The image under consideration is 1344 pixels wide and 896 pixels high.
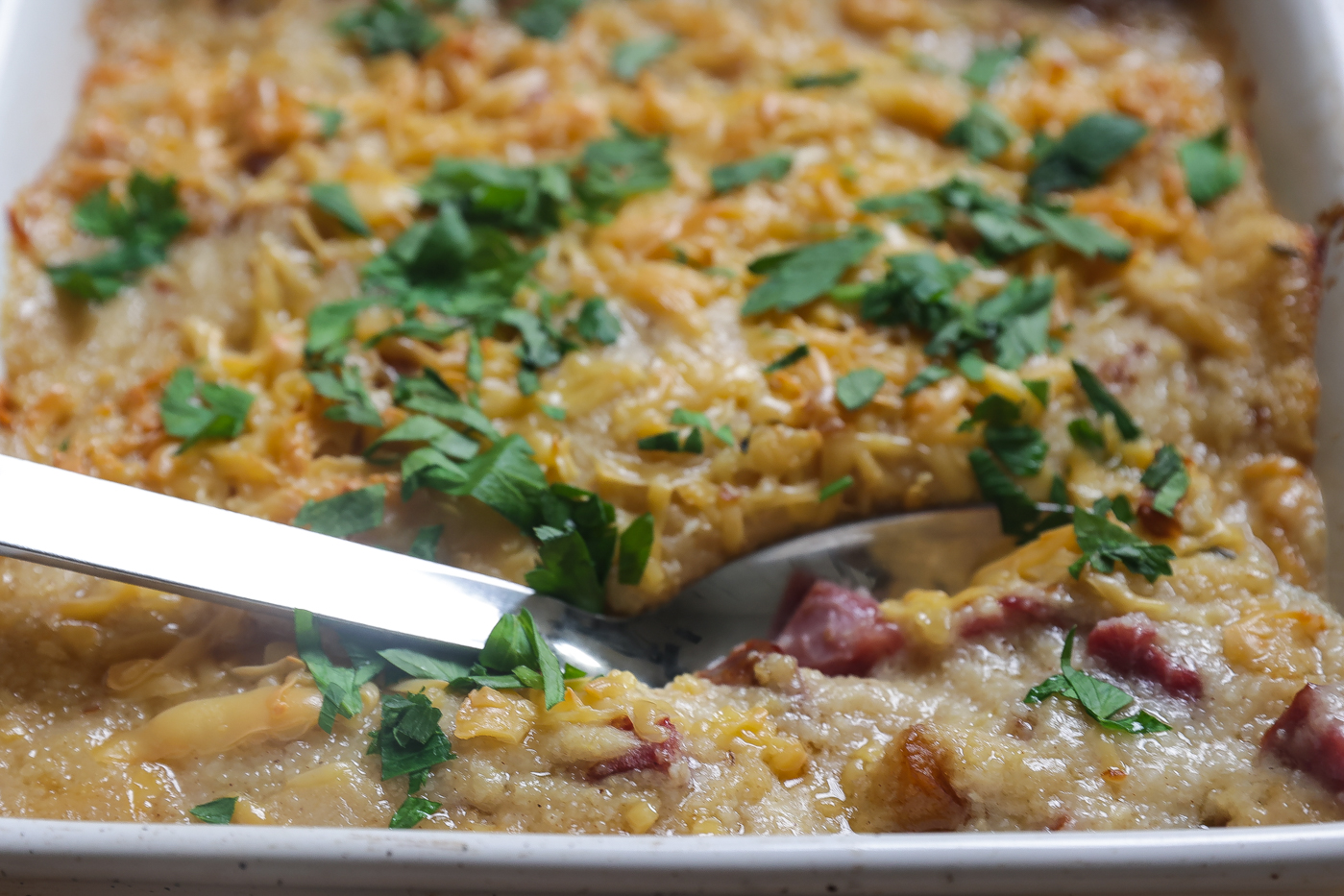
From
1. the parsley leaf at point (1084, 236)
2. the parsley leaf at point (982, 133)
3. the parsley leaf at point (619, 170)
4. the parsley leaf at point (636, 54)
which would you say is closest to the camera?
the parsley leaf at point (1084, 236)

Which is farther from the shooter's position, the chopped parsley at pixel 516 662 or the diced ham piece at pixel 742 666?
the diced ham piece at pixel 742 666

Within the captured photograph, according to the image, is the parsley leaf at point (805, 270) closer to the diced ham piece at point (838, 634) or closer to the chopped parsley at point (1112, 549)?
the diced ham piece at point (838, 634)

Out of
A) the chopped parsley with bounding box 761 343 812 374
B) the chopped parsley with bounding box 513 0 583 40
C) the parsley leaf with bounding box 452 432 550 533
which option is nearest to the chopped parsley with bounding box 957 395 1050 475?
the chopped parsley with bounding box 761 343 812 374

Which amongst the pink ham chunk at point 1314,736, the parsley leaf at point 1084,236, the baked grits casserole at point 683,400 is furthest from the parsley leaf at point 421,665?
the parsley leaf at point 1084,236

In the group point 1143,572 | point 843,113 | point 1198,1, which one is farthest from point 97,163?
point 1198,1

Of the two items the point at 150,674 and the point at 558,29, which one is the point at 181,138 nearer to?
the point at 558,29

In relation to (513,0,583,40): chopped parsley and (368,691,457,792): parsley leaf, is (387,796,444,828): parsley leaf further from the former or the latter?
(513,0,583,40): chopped parsley
